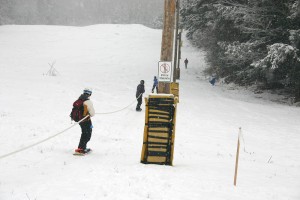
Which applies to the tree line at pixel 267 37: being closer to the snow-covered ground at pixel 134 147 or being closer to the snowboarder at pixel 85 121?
the snow-covered ground at pixel 134 147

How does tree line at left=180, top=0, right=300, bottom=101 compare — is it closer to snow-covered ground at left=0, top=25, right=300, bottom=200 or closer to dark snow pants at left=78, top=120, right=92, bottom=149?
snow-covered ground at left=0, top=25, right=300, bottom=200

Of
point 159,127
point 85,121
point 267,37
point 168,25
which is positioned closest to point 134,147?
point 85,121

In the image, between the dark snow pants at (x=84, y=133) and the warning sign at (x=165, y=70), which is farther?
the dark snow pants at (x=84, y=133)

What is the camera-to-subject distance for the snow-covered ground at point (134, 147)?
6.60 metres

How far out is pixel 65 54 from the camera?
4891 centimetres

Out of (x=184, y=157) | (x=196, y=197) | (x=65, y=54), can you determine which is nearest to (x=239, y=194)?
(x=196, y=197)

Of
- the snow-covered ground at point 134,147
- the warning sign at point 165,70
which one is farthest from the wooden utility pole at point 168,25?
the snow-covered ground at point 134,147

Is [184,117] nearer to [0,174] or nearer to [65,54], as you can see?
[0,174]

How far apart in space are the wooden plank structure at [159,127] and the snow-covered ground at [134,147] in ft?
1.31

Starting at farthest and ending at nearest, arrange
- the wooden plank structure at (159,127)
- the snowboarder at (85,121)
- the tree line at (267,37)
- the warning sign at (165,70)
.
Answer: the tree line at (267,37)
the snowboarder at (85,121)
the warning sign at (165,70)
the wooden plank structure at (159,127)

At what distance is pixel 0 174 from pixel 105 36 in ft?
200

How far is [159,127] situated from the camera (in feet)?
27.2

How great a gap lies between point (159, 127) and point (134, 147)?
10.1ft

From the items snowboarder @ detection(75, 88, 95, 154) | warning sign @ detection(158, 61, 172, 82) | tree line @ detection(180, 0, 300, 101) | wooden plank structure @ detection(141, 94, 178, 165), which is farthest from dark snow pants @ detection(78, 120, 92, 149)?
tree line @ detection(180, 0, 300, 101)
